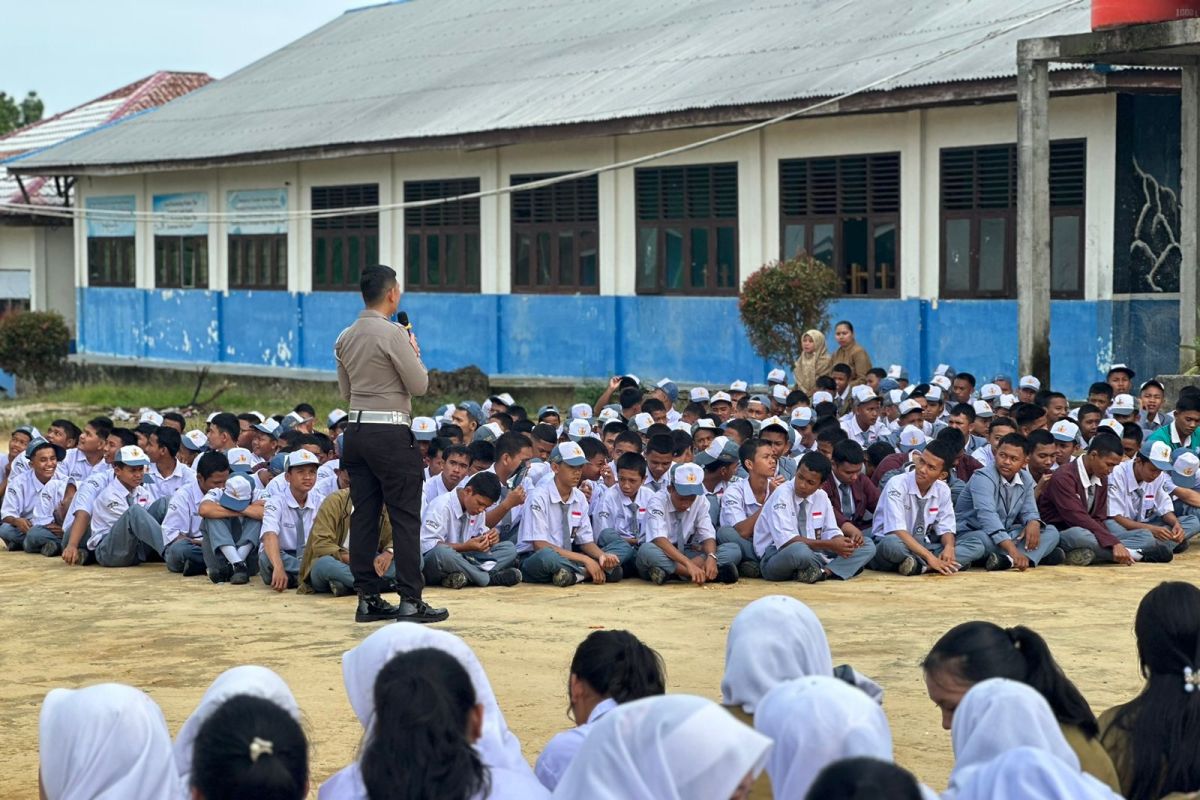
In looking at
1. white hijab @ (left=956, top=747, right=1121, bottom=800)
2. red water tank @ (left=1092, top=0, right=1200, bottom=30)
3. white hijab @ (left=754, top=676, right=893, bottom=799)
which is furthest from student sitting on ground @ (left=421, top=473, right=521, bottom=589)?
white hijab @ (left=956, top=747, right=1121, bottom=800)

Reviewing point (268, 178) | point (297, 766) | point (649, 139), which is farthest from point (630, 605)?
point (268, 178)

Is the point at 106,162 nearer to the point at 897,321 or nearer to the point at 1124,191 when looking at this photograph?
the point at 897,321

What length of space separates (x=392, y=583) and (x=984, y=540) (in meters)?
3.44

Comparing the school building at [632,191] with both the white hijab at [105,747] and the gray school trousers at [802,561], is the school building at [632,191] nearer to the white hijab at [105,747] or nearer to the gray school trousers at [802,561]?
the gray school trousers at [802,561]

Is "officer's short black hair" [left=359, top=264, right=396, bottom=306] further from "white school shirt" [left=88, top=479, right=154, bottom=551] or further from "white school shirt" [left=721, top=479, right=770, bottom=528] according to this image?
"white school shirt" [left=88, top=479, right=154, bottom=551]

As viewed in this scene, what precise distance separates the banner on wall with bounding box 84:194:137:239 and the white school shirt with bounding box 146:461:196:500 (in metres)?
18.9

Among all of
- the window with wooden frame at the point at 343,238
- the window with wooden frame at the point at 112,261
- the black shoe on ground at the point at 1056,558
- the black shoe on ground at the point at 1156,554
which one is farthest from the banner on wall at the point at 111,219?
the black shoe on ground at the point at 1156,554

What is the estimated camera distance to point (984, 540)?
1067 cm

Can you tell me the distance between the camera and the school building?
54.0ft

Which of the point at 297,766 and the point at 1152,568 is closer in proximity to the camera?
the point at 297,766

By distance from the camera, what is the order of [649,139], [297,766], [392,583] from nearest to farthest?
[297,766]
[392,583]
[649,139]

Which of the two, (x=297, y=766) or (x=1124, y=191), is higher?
(x=1124, y=191)

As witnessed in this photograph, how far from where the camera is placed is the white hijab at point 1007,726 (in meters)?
3.80

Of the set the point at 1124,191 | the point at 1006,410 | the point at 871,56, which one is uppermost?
the point at 871,56
